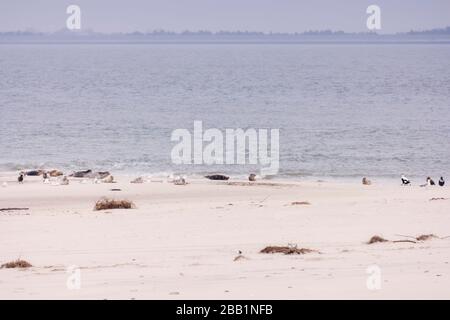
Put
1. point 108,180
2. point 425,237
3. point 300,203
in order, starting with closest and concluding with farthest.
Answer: point 425,237 → point 300,203 → point 108,180

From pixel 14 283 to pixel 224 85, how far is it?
7052 cm

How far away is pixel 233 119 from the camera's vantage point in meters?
52.4

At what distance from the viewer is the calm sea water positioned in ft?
114

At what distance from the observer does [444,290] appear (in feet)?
38.4

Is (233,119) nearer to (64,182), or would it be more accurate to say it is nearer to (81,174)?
(81,174)

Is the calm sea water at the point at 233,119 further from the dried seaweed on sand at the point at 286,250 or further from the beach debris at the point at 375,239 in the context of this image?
the dried seaweed on sand at the point at 286,250

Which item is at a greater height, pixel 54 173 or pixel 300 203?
pixel 300 203

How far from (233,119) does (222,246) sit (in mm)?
37207

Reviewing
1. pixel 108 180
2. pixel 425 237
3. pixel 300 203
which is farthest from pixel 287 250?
pixel 108 180

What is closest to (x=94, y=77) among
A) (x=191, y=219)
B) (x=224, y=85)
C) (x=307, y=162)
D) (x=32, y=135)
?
(x=224, y=85)

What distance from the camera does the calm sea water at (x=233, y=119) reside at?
34.9 metres

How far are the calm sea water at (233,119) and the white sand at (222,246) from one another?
10.3 meters
